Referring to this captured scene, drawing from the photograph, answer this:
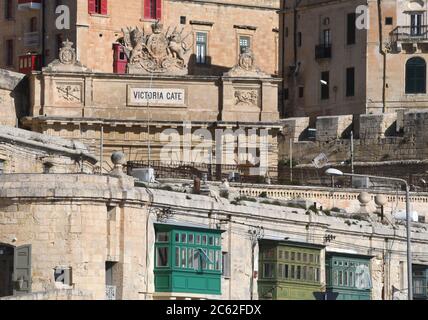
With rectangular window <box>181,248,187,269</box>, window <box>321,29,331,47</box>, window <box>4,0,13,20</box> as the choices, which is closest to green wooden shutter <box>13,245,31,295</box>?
rectangular window <box>181,248,187,269</box>

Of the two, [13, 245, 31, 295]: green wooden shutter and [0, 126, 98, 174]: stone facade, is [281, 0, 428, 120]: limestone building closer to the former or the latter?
[0, 126, 98, 174]: stone facade

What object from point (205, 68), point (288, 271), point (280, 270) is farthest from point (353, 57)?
point (280, 270)

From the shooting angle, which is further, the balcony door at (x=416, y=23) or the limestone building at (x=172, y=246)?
the balcony door at (x=416, y=23)

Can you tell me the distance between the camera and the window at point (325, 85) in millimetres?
114500

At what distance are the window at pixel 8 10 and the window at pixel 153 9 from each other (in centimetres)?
688

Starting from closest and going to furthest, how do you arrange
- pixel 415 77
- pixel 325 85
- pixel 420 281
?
1. pixel 420 281
2. pixel 415 77
3. pixel 325 85

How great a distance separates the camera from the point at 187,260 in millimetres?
66750

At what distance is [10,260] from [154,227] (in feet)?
13.4

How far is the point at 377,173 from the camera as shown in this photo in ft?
339

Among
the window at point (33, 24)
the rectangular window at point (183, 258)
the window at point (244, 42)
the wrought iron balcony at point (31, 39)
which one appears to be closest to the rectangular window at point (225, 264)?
the rectangular window at point (183, 258)

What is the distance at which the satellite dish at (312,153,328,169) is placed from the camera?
10250 cm

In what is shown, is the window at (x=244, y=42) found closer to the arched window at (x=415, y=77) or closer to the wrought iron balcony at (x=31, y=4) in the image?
the wrought iron balcony at (x=31, y=4)

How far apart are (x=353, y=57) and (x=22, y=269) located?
51806mm

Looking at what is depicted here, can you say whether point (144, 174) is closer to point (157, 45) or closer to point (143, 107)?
point (143, 107)
